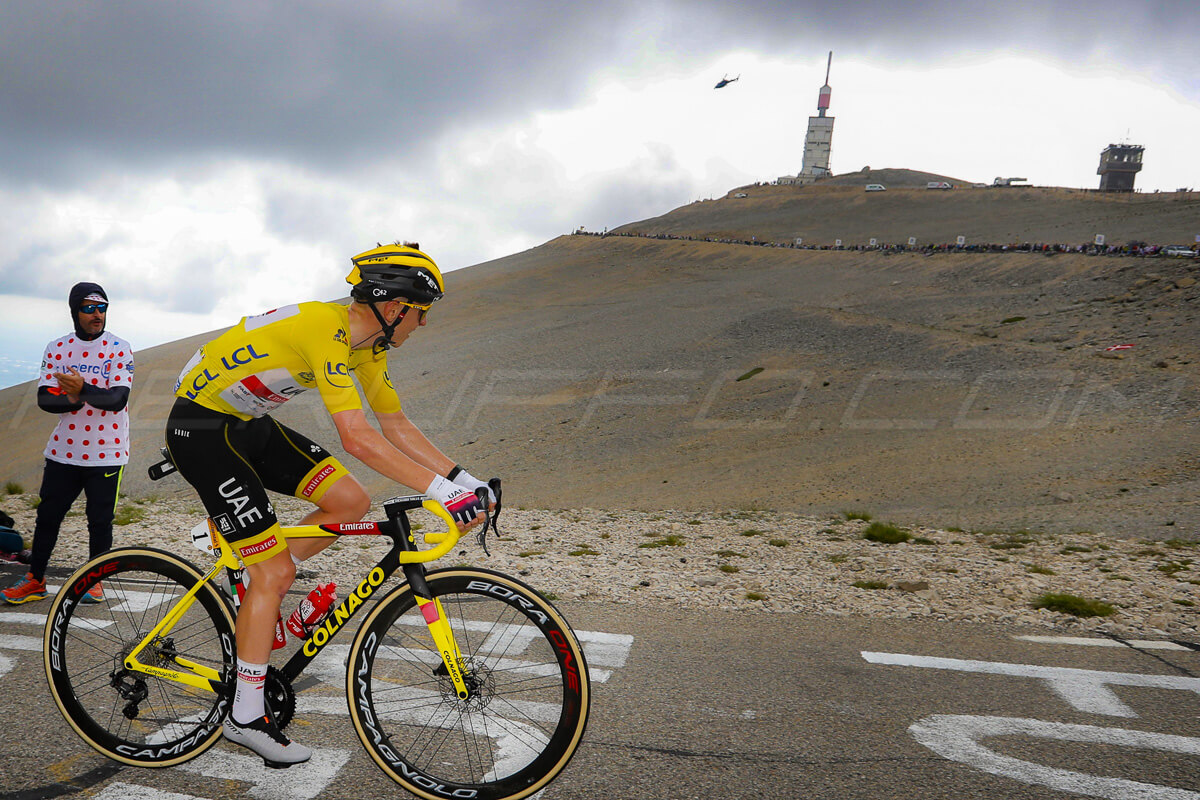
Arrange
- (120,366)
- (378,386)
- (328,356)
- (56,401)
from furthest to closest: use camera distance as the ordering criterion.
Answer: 1. (120,366)
2. (56,401)
3. (378,386)
4. (328,356)

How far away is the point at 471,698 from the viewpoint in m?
2.85

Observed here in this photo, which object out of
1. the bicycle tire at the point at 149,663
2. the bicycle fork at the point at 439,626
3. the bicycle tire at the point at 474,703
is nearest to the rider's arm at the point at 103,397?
the bicycle tire at the point at 149,663

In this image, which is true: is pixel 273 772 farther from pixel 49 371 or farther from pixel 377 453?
pixel 49 371

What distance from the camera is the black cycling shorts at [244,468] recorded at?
9.78ft

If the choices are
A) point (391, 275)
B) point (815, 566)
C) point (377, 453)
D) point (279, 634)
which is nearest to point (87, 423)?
point (279, 634)

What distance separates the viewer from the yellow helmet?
9.67ft

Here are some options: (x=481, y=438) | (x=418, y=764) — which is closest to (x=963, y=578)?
(x=418, y=764)

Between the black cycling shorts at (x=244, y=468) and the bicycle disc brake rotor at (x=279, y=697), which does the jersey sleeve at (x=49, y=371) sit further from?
the bicycle disc brake rotor at (x=279, y=697)

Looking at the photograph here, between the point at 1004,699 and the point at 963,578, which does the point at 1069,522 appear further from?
the point at 1004,699

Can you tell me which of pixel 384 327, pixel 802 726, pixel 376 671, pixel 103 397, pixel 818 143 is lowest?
pixel 802 726

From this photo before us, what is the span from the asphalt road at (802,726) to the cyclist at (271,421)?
0.64 meters

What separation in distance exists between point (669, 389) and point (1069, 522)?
19.0 meters

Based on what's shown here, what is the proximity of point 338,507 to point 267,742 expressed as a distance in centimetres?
97

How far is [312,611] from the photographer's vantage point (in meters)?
3.04
